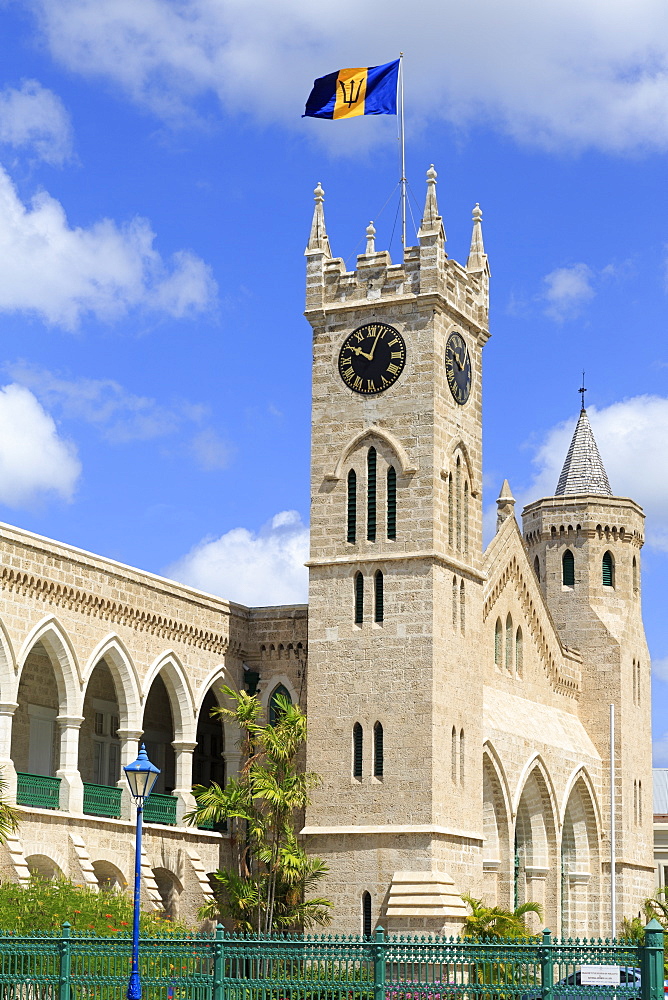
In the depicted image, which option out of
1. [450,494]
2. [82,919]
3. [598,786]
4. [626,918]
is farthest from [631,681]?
[82,919]

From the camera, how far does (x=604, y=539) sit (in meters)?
54.0

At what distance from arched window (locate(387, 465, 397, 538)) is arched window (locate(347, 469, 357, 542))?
0.89 metres

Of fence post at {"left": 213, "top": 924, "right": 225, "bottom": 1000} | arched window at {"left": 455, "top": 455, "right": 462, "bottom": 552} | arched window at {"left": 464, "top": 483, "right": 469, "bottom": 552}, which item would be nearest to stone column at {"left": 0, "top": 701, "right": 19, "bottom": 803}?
fence post at {"left": 213, "top": 924, "right": 225, "bottom": 1000}

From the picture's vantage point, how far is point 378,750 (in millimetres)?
38156

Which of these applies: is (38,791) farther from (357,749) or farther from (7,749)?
(357,749)

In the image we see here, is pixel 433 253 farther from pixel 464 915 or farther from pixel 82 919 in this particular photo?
pixel 82 919

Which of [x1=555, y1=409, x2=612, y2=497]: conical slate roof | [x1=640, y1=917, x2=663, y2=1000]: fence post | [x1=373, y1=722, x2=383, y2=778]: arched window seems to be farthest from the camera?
[x1=555, y1=409, x2=612, y2=497]: conical slate roof

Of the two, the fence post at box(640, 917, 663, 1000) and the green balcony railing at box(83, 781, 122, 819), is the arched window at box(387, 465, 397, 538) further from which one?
the fence post at box(640, 917, 663, 1000)

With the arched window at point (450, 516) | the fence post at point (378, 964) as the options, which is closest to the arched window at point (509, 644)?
the arched window at point (450, 516)

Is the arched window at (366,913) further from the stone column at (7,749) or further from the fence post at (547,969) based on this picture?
the fence post at (547,969)

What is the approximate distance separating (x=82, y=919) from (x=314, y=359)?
641 inches

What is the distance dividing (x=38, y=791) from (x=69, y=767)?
1.04 meters

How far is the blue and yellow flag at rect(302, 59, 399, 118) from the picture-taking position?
1560 inches

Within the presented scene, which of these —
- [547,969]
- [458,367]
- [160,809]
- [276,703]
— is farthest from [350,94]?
[547,969]
